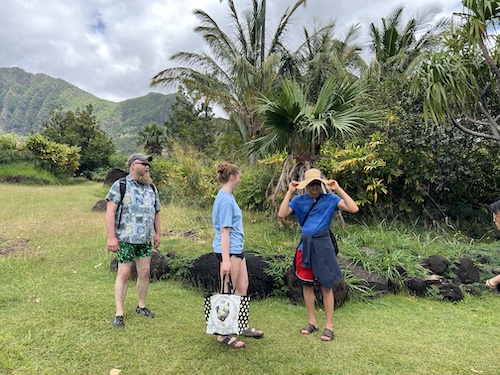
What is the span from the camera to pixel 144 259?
341 cm

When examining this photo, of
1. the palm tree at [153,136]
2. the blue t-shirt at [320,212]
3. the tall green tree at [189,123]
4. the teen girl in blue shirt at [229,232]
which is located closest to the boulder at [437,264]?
the blue t-shirt at [320,212]

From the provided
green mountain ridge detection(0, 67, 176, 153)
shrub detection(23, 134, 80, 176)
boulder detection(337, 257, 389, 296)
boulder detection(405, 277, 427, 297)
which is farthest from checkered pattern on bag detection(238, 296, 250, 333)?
green mountain ridge detection(0, 67, 176, 153)

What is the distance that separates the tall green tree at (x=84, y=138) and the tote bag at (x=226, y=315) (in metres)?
26.5

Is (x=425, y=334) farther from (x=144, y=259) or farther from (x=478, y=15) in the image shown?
(x=478, y=15)

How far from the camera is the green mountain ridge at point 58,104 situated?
70.0 m

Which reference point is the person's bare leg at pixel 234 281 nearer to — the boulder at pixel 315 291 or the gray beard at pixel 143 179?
the gray beard at pixel 143 179

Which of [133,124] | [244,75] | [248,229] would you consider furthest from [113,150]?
[133,124]

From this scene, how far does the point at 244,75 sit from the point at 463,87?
9.78 m

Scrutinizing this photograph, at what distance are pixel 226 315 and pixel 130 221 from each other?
123cm

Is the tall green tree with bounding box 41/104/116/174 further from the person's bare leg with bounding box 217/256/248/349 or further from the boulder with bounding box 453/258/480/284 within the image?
the person's bare leg with bounding box 217/256/248/349

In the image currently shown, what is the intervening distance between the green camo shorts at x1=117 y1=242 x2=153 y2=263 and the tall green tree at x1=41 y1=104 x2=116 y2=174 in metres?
25.6

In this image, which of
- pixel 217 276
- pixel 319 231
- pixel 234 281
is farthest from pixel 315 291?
pixel 234 281

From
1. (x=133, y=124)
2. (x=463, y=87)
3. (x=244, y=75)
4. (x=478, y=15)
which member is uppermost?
(x=133, y=124)

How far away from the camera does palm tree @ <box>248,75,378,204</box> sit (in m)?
5.65
